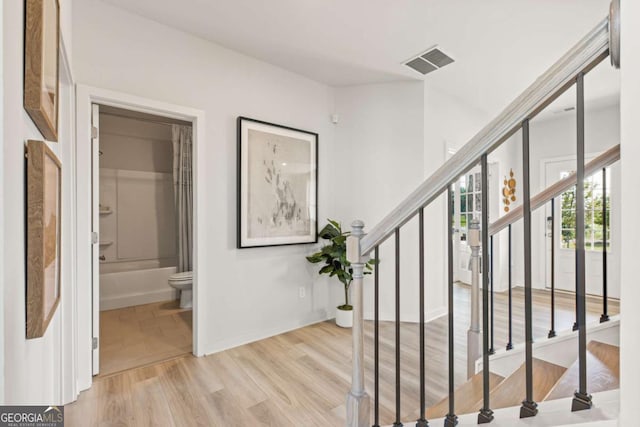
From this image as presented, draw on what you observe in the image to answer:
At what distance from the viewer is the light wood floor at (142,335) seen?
2.47 metres

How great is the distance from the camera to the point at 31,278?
0.78m

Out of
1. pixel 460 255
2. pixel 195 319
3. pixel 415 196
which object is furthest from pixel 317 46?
pixel 460 255

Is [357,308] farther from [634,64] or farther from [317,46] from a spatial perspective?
[317,46]

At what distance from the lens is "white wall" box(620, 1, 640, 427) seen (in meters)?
0.55

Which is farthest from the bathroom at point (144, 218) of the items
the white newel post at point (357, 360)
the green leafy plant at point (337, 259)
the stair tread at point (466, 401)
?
the stair tread at point (466, 401)

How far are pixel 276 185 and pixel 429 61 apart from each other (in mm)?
1895

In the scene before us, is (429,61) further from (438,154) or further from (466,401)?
(466,401)

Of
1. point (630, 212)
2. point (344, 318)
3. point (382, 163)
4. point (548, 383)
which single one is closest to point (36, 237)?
point (630, 212)

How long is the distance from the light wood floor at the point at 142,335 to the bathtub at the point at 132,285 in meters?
0.12

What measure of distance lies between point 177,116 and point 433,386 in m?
2.74

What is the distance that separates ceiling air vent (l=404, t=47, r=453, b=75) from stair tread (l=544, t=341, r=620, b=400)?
2.53m

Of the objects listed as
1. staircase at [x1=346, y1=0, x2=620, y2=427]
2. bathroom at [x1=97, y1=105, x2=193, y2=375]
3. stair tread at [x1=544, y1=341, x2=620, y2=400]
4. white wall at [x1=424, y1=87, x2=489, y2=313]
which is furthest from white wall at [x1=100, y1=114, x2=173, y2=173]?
stair tread at [x1=544, y1=341, x2=620, y2=400]

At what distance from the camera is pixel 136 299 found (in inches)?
156

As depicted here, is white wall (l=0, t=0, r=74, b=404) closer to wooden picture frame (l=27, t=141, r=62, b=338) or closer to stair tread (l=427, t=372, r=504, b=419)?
wooden picture frame (l=27, t=141, r=62, b=338)
